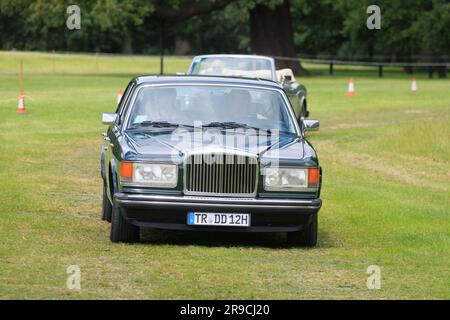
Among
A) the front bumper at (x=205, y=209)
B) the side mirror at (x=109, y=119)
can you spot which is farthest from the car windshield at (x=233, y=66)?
the front bumper at (x=205, y=209)

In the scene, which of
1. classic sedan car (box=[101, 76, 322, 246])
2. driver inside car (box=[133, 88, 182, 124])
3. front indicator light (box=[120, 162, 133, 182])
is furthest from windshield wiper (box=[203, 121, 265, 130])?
front indicator light (box=[120, 162, 133, 182])

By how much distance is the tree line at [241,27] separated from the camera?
56062mm

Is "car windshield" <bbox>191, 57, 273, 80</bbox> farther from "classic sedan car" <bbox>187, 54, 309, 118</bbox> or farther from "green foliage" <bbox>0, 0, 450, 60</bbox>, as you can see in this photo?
"green foliage" <bbox>0, 0, 450, 60</bbox>

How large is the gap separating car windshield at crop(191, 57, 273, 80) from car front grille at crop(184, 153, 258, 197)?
12705 millimetres

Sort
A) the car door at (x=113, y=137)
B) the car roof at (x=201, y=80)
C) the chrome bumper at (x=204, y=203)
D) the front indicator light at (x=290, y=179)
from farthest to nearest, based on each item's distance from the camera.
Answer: the car roof at (x=201, y=80)
the car door at (x=113, y=137)
the front indicator light at (x=290, y=179)
the chrome bumper at (x=204, y=203)

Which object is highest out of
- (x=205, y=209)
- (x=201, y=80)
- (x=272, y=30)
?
(x=201, y=80)

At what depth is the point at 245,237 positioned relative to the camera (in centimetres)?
1196

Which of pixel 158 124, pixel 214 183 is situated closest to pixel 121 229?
pixel 214 183

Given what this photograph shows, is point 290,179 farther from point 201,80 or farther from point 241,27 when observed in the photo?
point 241,27

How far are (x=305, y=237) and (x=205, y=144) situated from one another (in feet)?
4.50

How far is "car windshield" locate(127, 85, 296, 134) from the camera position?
11.8 meters

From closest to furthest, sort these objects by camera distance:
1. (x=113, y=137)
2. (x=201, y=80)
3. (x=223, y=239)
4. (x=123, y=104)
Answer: (x=223, y=239) < (x=113, y=137) < (x=201, y=80) < (x=123, y=104)

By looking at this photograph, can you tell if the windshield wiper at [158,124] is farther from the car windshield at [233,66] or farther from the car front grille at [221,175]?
the car windshield at [233,66]

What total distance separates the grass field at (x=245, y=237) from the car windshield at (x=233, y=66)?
201 centimetres
